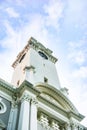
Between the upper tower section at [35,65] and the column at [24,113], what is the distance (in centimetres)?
462

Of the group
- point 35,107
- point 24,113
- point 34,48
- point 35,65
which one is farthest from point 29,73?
point 34,48

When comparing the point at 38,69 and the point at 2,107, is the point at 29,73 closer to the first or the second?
the point at 38,69

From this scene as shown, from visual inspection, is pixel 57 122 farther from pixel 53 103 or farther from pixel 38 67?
pixel 38 67

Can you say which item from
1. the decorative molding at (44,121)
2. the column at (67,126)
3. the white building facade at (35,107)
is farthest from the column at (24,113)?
the column at (67,126)

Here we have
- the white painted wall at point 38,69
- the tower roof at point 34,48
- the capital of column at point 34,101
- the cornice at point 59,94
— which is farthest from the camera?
the tower roof at point 34,48

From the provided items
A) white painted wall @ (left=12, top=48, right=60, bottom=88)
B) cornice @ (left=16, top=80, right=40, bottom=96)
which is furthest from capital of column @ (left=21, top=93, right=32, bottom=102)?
white painted wall @ (left=12, top=48, right=60, bottom=88)

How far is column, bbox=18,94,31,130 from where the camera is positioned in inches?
895

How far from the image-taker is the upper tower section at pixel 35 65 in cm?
3338

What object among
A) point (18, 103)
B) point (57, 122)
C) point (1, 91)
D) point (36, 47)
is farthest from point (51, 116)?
point (36, 47)

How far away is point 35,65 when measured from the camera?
3778 centimetres

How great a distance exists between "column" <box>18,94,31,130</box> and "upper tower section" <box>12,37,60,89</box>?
4620 millimetres

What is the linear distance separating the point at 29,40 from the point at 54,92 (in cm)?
1630

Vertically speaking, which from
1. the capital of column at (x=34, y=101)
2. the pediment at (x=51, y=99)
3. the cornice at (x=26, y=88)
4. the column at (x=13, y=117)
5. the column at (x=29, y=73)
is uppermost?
the column at (x=29, y=73)

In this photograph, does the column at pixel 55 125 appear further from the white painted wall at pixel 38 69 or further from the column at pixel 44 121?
the white painted wall at pixel 38 69
